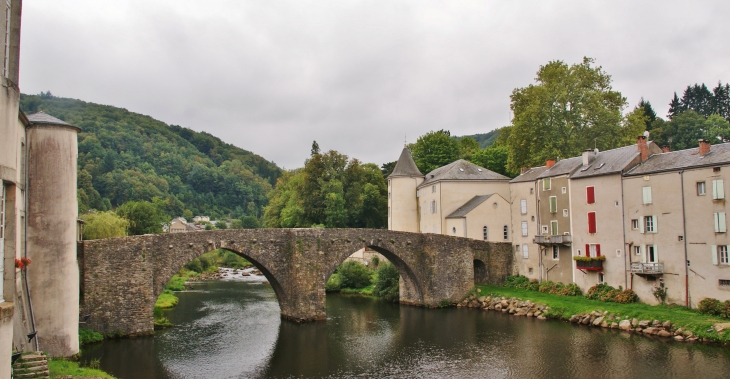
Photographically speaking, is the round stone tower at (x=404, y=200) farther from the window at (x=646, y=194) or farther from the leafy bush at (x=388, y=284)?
the window at (x=646, y=194)

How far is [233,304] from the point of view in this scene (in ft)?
121

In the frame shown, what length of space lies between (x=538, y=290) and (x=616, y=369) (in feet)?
49.0

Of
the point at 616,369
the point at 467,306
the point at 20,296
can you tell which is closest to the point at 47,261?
the point at 20,296

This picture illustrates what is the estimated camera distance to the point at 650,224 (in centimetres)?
2900

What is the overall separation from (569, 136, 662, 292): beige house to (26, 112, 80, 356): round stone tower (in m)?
26.6

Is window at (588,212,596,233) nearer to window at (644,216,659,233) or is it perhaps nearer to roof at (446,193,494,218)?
window at (644,216,659,233)

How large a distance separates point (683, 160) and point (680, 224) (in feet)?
11.2

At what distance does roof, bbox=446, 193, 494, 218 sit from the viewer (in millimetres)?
39875

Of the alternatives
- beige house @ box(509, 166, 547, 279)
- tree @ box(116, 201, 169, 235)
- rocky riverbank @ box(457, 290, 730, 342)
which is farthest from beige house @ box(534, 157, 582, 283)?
tree @ box(116, 201, 169, 235)

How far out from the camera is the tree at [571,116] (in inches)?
1650

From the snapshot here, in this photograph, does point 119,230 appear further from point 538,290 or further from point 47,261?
point 538,290

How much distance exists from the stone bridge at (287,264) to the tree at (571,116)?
10.1 m

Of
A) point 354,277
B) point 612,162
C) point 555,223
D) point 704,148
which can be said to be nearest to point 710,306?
point 704,148

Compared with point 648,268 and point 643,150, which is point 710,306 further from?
point 643,150
